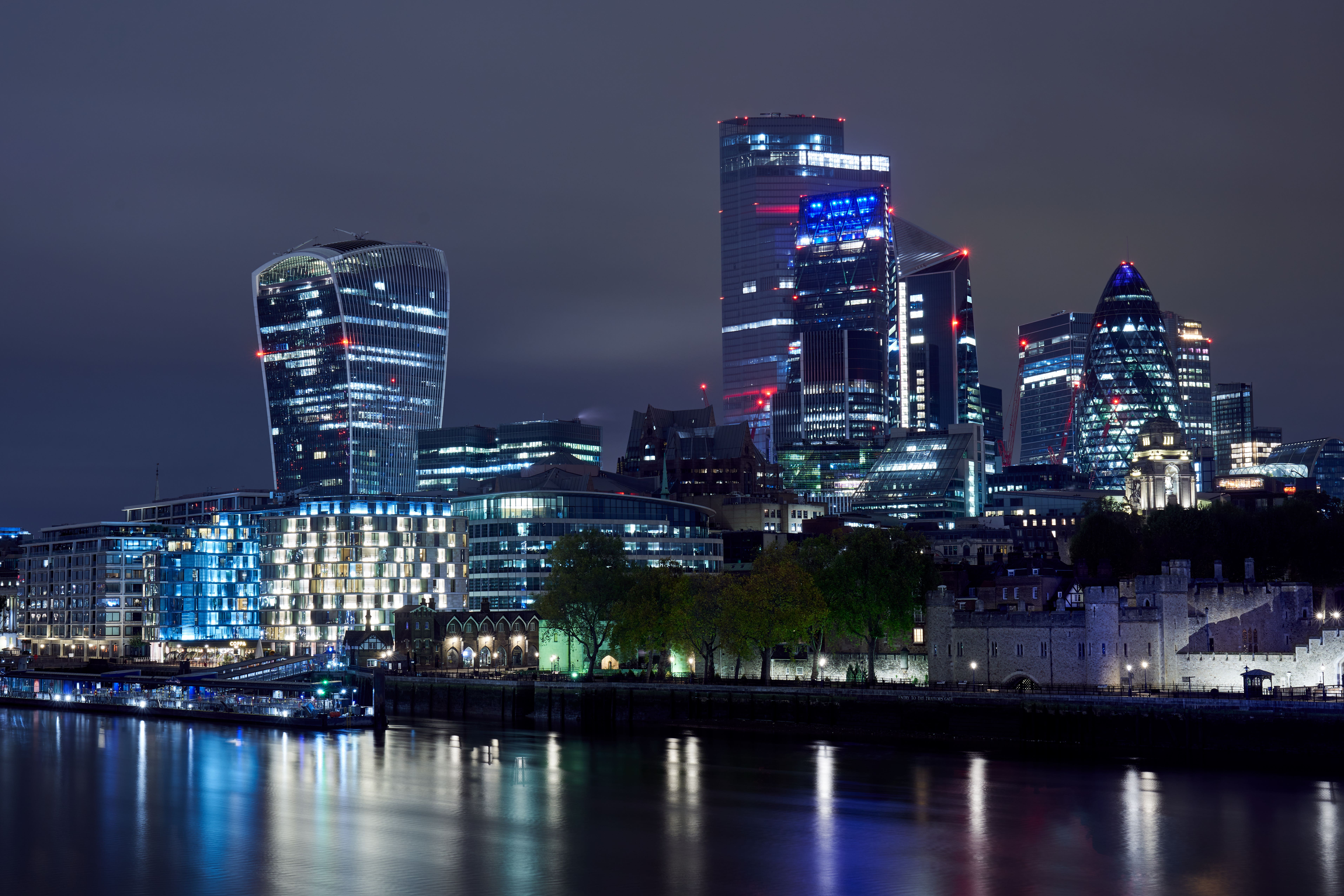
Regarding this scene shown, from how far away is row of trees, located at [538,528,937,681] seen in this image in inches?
4897

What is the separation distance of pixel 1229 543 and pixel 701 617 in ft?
181

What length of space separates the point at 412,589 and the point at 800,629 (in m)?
82.2

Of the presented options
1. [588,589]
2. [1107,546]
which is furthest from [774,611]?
[1107,546]

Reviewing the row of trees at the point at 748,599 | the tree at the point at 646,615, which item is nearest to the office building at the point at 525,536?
the row of trees at the point at 748,599

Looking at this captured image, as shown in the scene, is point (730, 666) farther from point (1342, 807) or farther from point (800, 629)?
point (1342, 807)

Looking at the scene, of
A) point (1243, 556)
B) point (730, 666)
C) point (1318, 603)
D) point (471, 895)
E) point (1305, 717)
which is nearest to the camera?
point (471, 895)

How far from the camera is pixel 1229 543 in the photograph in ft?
492

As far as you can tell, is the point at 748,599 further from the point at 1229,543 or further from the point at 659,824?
the point at 1229,543

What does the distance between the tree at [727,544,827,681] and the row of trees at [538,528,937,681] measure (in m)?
0.08

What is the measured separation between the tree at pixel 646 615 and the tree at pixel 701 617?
0.48 meters

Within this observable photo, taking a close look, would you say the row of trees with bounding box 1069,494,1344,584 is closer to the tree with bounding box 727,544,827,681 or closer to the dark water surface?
the tree with bounding box 727,544,827,681

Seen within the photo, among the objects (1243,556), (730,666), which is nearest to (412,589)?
(730,666)

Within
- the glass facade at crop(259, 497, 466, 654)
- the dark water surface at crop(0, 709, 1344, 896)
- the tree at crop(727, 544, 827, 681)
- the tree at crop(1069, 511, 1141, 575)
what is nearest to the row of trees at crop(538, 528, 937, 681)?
the tree at crop(727, 544, 827, 681)

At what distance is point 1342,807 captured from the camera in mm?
77250
